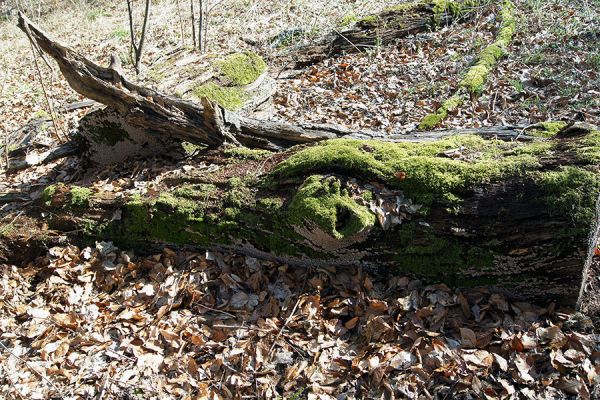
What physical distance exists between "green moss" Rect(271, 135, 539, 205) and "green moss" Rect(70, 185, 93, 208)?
7.15 ft

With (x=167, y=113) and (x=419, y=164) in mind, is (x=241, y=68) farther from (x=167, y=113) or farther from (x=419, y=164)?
(x=419, y=164)

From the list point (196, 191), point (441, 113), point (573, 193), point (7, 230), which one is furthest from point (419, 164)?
point (7, 230)

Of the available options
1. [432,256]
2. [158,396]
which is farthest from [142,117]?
[432,256]

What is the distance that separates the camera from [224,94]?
23.8 feet

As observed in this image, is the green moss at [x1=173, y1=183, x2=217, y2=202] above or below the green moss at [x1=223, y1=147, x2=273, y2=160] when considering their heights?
below

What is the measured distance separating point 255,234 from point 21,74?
1047cm

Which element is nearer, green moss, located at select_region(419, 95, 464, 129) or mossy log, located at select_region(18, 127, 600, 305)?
mossy log, located at select_region(18, 127, 600, 305)

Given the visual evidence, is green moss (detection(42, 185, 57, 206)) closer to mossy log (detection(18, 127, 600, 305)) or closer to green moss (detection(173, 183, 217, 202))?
mossy log (detection(18, 127, 600, 305))

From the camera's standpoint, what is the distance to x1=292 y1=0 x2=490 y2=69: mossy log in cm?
934

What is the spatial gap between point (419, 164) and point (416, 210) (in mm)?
439

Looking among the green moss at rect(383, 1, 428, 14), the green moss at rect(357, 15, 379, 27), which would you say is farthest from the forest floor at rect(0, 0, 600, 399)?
the green moss at rect(383, 1, 428, 14)

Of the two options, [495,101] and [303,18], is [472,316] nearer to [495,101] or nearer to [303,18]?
[495,101]

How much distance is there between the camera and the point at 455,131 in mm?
4828

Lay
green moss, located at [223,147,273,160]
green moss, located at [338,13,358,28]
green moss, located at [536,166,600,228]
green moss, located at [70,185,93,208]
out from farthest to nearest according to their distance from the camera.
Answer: green moss, located at [338,13,358,28]
green moss, located at [70,185,93,208]
green moss, located at [223,147,273,160]
green moss, located at [536,166,600,228]
